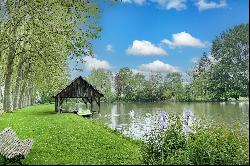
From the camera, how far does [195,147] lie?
45.0 feet

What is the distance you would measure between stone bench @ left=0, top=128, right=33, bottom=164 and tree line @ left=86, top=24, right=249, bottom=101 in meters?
66.0

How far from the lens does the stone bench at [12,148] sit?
14945 millimetres

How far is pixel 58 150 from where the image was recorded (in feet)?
63.0

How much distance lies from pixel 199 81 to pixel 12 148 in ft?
395

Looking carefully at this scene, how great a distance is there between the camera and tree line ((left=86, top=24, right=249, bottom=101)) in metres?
102

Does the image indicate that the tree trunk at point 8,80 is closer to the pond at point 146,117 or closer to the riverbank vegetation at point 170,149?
the pond at point 146,117

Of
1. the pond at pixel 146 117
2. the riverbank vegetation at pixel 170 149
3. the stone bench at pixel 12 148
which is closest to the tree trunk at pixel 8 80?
the pond at pixel 146 117

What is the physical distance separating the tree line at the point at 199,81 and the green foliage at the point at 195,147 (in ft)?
215

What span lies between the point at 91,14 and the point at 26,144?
765cm

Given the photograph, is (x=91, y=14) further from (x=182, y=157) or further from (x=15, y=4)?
(x=15, y=4)

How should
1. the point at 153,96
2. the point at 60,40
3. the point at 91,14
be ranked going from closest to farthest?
1. the point at 91,14
2. the point at 60,40
3. the point at 153,96

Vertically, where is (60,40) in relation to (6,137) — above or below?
above

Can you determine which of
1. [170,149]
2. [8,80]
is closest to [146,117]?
[8,80]

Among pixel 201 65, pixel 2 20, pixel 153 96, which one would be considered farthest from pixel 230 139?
pixel 201 65
